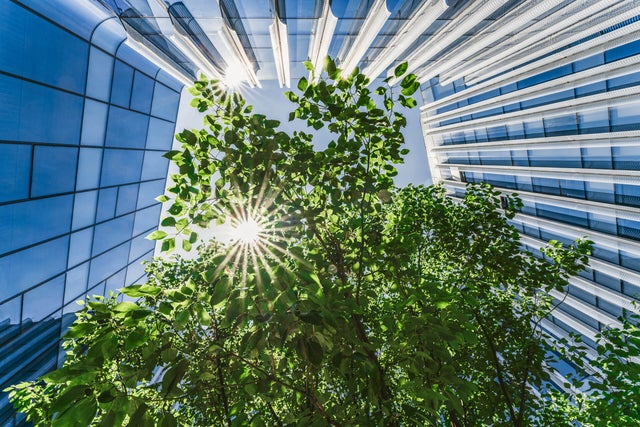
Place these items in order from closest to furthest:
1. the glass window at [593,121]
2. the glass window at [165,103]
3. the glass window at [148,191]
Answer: the glass window at [165,103] < the glass window at [148,191] < the glass window at [593,121]

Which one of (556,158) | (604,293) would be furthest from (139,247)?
(604,293)

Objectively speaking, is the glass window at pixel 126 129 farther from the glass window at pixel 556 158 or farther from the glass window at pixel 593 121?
the glass window at pixel 556 158

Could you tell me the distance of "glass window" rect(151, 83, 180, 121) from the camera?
12.6 m

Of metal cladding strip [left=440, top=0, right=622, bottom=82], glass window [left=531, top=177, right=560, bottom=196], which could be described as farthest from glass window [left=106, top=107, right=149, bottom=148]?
glass window [left=531, top=177, right=560, bottom=196]

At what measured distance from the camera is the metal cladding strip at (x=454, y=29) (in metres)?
14.5

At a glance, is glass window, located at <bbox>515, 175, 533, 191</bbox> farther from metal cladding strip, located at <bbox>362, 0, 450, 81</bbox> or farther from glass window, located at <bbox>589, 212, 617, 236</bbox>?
metal cladding strip, located at <bbox>362, 0, 450, 81</bbox>

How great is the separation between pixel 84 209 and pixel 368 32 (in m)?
15.8

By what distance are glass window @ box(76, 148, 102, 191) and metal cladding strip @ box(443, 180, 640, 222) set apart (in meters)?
22.5

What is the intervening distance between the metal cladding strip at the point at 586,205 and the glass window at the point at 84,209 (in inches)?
898

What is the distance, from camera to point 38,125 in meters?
7.70

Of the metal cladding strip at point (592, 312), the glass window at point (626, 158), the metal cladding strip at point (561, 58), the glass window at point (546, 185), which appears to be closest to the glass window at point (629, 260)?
the metal cladding strip at point (592, 312)

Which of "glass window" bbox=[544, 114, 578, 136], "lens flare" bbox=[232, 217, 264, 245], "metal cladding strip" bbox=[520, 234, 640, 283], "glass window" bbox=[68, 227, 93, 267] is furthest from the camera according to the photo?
"glass window" bbox=[544, 114, 578, 136]

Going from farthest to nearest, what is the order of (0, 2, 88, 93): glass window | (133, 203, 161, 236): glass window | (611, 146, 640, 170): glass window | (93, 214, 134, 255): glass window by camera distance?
(611, 146, 640, 170): glass window, (133, 203, 161, 236): glass window, (93, 214, 134, 255): glass window, (0, 2, 88, 93): glass window

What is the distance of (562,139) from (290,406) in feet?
77.9
